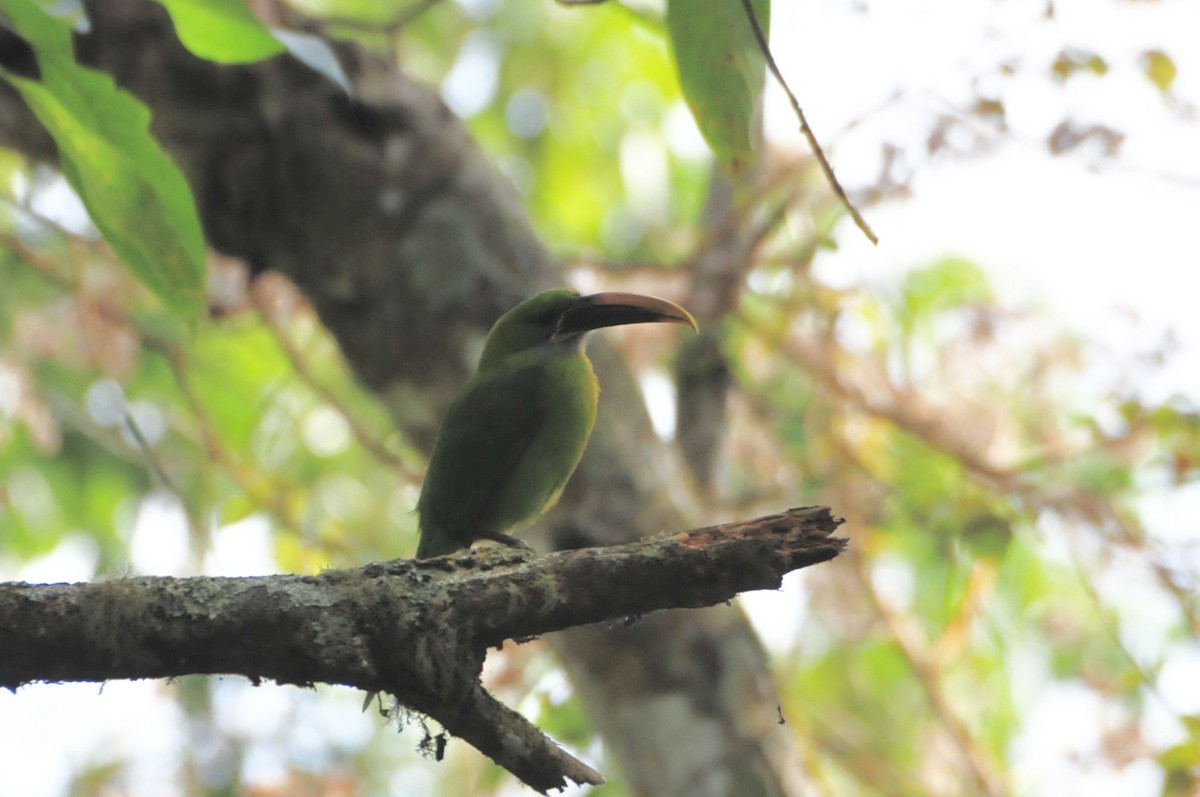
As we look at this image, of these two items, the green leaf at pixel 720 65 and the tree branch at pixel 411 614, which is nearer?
the tree branch at pixel 411 614

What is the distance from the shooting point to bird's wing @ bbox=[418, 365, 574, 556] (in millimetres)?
3795

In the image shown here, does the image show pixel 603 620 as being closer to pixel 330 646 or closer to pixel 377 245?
pixel 330 646

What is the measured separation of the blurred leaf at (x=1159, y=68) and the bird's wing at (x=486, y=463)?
2278 mm

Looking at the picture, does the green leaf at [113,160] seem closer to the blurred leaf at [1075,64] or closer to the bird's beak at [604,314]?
the bird's beak at [604,314]

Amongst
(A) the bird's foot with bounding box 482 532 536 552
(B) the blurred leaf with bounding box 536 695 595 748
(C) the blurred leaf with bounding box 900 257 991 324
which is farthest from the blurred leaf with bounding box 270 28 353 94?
(C) the blurred leaf with bounding box 900 257 991 324

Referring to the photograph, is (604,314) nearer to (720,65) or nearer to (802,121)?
(720,65)

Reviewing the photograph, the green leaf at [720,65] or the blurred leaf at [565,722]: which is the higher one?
the green leaf at [720,65]

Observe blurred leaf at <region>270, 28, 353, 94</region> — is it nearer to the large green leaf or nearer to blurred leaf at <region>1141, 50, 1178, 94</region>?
the large green leaf

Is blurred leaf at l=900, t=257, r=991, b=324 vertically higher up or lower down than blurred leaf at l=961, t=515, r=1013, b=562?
higher up

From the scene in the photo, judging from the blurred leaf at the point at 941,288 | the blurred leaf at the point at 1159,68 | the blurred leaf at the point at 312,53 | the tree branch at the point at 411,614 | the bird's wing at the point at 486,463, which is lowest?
the tree branch at the point at 411,614

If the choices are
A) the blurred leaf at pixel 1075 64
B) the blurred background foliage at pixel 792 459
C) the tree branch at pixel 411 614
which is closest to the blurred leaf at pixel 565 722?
the blurred background foliage at pixel 792 459

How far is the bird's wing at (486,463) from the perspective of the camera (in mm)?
3795

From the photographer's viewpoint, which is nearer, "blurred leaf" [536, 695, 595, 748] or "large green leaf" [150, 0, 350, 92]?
"large green leaf" [150, 0, 350, 92]

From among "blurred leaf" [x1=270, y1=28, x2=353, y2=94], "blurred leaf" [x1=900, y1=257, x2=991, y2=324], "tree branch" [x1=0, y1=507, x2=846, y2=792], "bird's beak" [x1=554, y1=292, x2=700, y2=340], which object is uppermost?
"blurred leaf" [x1=900, y1=257, x2=991, y2=324]
